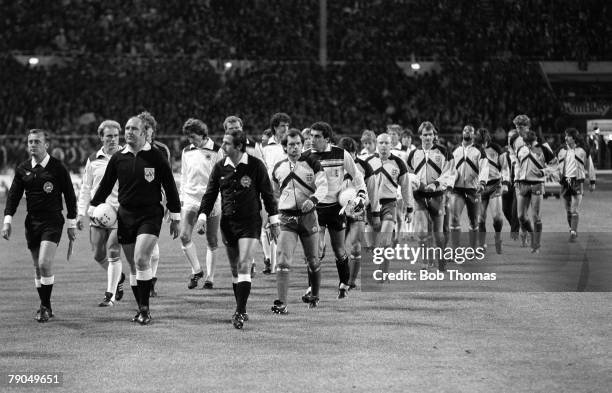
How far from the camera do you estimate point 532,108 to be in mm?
43156

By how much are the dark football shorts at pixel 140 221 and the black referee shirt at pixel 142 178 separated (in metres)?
0.04

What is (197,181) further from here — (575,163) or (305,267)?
(575,163)

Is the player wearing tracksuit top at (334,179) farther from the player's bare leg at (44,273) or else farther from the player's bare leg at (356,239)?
the player's bare leg at (44,273)

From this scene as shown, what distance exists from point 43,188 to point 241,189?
2.23m

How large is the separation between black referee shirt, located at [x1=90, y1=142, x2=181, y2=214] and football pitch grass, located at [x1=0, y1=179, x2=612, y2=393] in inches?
50.7

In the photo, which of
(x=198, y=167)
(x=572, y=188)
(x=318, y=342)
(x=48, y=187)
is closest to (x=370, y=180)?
(x=198, y=167)

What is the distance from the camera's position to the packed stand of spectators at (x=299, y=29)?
4400 centimetres

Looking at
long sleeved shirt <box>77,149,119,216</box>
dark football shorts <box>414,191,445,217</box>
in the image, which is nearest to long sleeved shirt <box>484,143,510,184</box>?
dark football shorts <box>414,191,445,217</box>

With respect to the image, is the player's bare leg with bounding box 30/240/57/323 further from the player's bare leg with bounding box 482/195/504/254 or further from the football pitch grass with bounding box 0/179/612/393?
the player's bare leg with bounding box 482/195/504/254

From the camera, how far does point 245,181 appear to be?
38.6 feet

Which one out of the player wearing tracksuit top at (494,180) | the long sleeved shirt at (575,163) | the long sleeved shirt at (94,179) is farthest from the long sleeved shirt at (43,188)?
the long sleeved shirt at (575,163)

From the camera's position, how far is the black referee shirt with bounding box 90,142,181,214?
11.6 metres

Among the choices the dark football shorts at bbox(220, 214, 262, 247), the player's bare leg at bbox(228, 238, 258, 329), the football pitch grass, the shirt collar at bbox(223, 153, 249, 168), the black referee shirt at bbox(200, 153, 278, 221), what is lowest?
the football pitch grass

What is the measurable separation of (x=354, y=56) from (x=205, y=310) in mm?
32106
